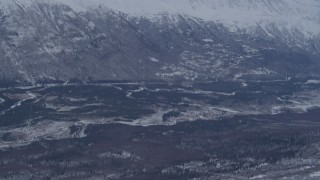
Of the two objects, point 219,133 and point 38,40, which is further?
point 38,40

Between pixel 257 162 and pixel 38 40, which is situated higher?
pixel 38 40

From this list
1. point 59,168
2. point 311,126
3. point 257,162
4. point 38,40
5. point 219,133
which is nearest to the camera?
point 59,168

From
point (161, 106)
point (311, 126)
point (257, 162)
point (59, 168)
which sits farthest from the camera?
point (161, 106)

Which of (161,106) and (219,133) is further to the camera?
(161,106)

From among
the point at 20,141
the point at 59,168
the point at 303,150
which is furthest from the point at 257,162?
the point at 20,141

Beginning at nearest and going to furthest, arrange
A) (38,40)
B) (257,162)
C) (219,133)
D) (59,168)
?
(59,168) < (257,162) < (219,133) < (38,40)

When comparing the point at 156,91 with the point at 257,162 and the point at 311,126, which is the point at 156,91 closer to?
the point at 311,126

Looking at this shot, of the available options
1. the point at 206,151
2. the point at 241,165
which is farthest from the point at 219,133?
the point at 241,165

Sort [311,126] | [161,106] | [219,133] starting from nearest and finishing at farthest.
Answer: [219,133] < [311,126] < [161,106]

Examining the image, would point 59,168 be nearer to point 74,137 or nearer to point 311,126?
point 74,137
